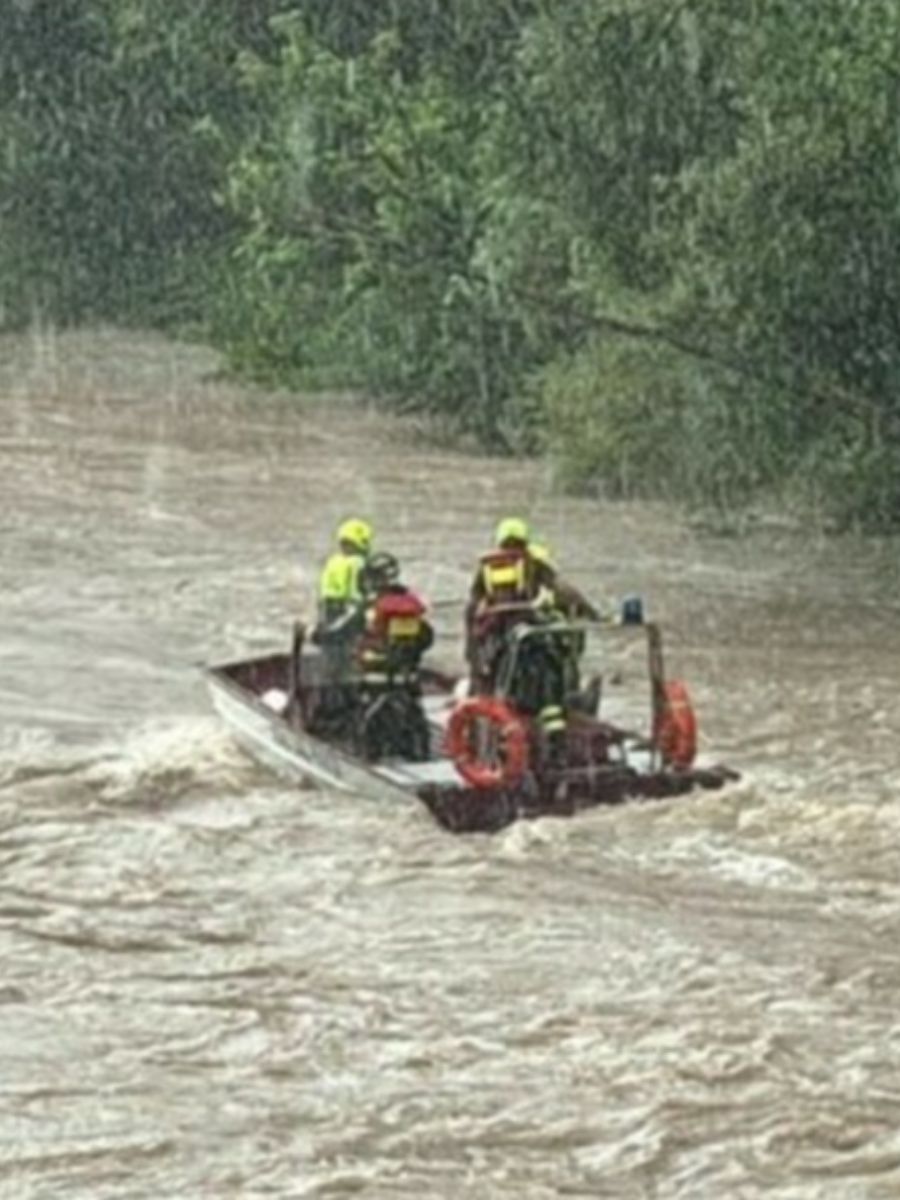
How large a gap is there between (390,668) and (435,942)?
3.46 meters

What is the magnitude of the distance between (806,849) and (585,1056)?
4179 millimetres

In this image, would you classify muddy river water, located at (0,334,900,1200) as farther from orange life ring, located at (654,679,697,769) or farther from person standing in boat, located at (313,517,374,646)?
person standing in boat, located at (313,517,374,646)

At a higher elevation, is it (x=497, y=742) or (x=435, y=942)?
(x=497, y=742)

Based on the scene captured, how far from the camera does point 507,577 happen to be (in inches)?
829

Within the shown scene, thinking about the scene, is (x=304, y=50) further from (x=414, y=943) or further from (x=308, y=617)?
(x=414, y=943)

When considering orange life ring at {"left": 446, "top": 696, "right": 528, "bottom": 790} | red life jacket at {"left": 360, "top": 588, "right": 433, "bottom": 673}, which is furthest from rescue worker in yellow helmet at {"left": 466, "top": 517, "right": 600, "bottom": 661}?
orange life ring at {"left": 446, "top": 696, "right": 528, "bottom": 790}

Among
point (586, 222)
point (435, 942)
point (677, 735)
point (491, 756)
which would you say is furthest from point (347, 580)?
point (586, 222)

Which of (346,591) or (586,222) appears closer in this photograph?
(346,591)

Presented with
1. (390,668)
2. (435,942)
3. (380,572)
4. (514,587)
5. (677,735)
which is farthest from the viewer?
(380,572)

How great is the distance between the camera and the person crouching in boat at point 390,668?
21.1 metres

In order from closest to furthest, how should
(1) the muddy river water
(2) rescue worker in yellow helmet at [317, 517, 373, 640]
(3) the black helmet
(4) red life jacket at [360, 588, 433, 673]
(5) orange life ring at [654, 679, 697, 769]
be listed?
1. (1) the muddy river water
2. (5) orange life ring at [654, 679, 697, 769]
3. (4) red life jacket at [360, 588, 433, 673]
4. (3) the black helmet
5. (2) rescue worker in yellow helmet at [317, 517, 373, 640]

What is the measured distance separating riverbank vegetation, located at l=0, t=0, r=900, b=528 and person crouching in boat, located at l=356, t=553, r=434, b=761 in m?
8.49

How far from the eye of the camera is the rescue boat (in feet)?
66.2

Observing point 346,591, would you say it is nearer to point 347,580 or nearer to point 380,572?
point 347,580
